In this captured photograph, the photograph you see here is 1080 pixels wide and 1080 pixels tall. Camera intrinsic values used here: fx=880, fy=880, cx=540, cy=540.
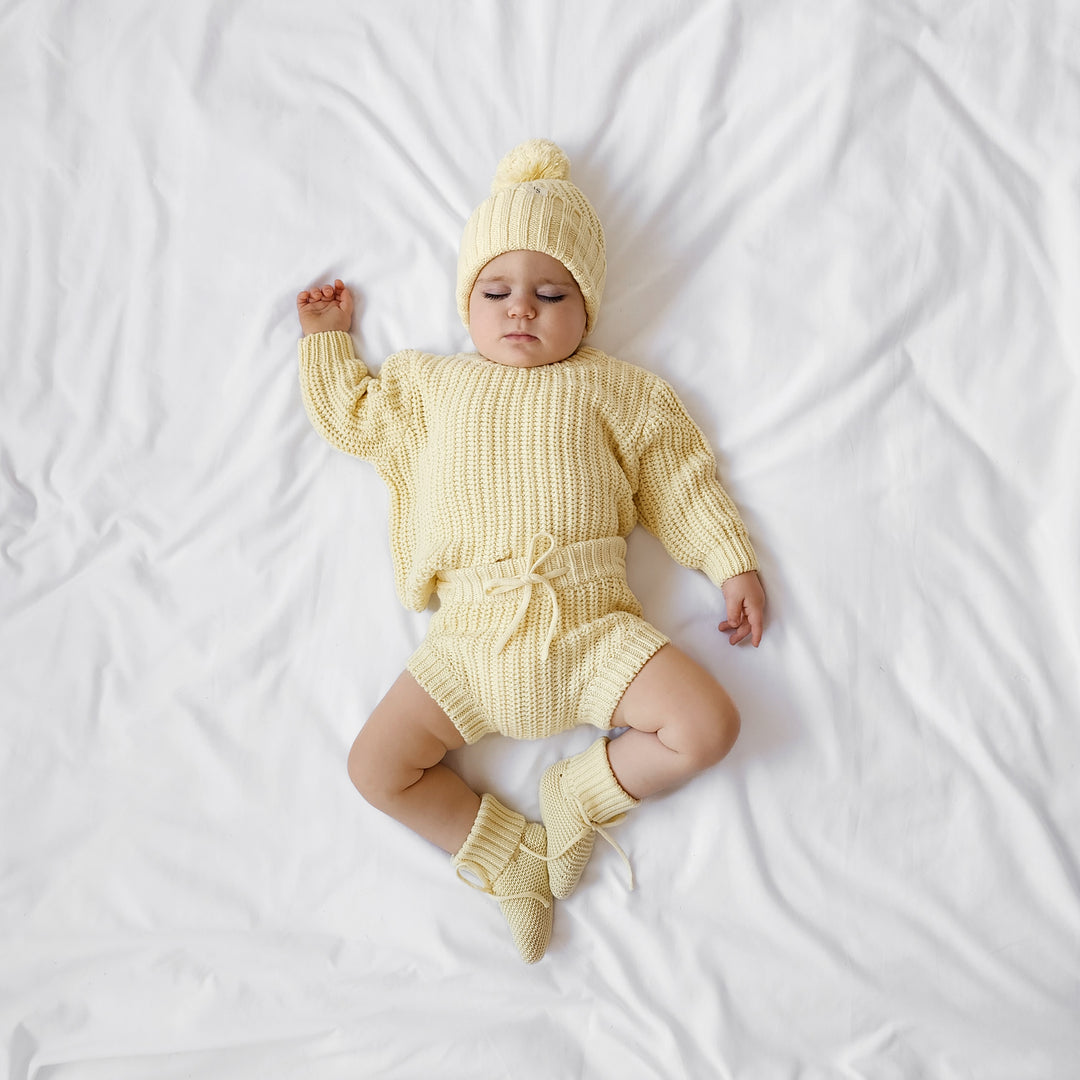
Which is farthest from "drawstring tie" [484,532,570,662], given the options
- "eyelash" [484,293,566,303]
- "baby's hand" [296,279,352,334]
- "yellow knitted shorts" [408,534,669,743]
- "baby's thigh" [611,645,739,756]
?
"baby's hand" [296,279,352,334]

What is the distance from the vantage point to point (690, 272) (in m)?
1.49

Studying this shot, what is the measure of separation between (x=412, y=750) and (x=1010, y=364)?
3.76 ft

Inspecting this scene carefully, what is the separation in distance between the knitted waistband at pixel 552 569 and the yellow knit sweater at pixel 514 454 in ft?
0.05

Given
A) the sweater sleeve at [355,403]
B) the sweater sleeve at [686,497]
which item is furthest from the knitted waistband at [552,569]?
the sweater sleeve at [355,403]

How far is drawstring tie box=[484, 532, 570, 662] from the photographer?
131 centimetres

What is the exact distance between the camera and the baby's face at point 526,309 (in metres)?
1.38

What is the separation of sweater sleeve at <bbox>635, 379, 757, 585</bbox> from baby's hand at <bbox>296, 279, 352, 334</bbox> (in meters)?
0.55

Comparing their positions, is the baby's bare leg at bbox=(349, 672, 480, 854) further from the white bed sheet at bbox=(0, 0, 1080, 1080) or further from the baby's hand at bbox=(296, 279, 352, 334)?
the baby's hand at bbox=(296, 279, 352, 334)

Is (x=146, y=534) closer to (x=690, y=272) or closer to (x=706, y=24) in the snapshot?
(x=690, y=272)

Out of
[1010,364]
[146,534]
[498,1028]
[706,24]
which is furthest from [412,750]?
[706,24]

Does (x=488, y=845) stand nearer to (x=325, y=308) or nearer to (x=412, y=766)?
(x=412, y=766)

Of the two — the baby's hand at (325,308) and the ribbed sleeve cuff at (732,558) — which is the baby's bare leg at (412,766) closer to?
the ribbed sleeve cuff at (732,558)

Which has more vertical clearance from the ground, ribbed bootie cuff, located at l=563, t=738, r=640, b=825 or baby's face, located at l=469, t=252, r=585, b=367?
baby's face, located at l=469, t=252, r=585, b=367

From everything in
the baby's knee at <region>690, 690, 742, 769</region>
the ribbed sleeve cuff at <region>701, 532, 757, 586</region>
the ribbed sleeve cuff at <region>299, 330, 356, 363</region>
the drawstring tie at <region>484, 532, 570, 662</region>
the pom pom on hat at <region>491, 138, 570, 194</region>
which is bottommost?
the baby's knee at <region>690, 690, 742, 769</region>
